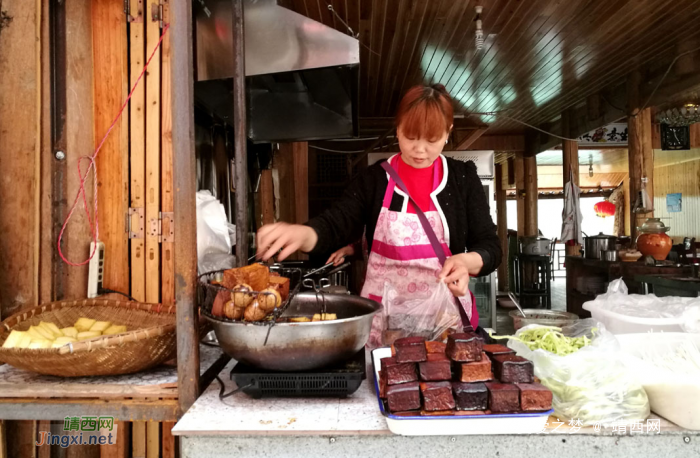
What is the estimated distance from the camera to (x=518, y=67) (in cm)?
625

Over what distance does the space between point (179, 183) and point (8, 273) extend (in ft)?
5.28

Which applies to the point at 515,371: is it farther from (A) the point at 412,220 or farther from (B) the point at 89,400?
(B) the point at 89,400

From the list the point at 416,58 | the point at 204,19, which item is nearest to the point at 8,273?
the point at 204,19

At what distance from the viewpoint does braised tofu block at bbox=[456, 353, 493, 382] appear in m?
1.26

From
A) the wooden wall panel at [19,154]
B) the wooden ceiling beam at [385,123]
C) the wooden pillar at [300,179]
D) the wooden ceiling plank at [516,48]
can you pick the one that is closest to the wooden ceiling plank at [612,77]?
the wooden ceiling plank at [516,48]

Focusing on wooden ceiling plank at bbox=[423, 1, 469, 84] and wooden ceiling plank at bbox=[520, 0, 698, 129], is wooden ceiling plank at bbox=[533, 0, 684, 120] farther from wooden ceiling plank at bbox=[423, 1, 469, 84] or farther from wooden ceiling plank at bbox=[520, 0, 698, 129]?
wooden ceiling plank at bbox=[423, 1, 469, 84]

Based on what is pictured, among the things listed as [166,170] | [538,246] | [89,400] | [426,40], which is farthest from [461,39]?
[538,246]

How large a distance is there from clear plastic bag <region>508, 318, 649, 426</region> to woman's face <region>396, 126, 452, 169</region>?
1.01 m

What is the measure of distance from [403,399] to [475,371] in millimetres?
240

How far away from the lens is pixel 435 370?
1261mm

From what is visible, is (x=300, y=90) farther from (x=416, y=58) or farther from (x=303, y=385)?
(x=303, y=385)

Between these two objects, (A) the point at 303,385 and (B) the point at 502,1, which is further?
(B) the point at 502,1

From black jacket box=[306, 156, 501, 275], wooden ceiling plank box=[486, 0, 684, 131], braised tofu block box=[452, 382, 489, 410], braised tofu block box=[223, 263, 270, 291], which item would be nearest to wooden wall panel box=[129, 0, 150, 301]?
black jacket box=[306, 156, 501, 275]

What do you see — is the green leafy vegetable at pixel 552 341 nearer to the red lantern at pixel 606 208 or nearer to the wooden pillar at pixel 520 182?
the wooden pillar at pixel 520 182
